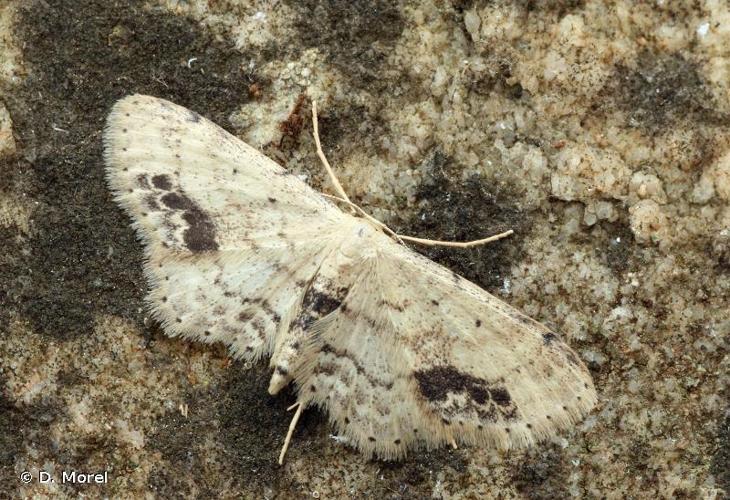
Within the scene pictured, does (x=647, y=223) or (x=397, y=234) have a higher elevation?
(x=647, y=223)

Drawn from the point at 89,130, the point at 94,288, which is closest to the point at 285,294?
the point at 94,288

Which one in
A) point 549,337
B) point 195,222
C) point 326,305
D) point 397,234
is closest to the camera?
point 549,337

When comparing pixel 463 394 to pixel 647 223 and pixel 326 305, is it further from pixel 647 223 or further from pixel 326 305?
pixel 647 223

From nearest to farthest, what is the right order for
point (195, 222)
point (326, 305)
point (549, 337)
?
point (549, 337)
point (326, 305)
point (195, 222)

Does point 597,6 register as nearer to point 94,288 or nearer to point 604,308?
point 604,308

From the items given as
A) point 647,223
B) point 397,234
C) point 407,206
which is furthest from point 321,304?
point 647,223

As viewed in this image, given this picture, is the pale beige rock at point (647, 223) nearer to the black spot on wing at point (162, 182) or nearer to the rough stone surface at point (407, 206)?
the rough stone surface at point (407, 206)

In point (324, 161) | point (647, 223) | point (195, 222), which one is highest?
point (647, 223)
